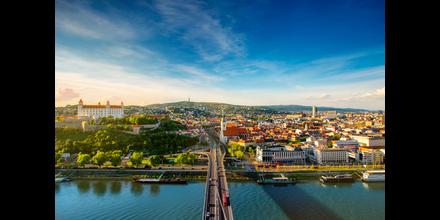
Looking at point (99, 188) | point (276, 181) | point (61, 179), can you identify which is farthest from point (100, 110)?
point (276, 181)

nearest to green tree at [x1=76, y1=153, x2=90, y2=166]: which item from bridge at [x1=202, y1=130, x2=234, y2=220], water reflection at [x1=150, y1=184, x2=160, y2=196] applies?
water reflection at [x1=150, y1=184, x2=160, y2=196]

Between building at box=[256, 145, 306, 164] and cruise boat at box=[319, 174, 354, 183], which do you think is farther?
building at box=[256, 145, 306, 164]

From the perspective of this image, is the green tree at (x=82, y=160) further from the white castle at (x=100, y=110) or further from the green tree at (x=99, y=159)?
the white castle at (x=100, y=110)

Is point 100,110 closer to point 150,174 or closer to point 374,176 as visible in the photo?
point 150,174

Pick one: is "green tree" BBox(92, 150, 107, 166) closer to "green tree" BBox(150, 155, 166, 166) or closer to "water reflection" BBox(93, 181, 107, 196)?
"water reflection" BBox(93, 181, 107, 196)

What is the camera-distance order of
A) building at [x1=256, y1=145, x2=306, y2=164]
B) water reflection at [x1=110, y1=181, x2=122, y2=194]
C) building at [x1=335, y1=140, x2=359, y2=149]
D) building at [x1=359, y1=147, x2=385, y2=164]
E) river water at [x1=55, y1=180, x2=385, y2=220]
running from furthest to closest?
building at [x1=335, y1=140, x2=359, y2=149], building at [x1=256, y1=145, x2=306, y2=164], building at [x1=359, y1=147, x2=385, y2=164], water reflection at [x1=110, y1=181, x2=122, y2=194], river water at [x1=55, y1=180, x2=385, y2=220]

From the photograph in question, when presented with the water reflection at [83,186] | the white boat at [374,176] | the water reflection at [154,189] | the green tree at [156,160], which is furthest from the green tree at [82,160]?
the white boat at [374,176]
